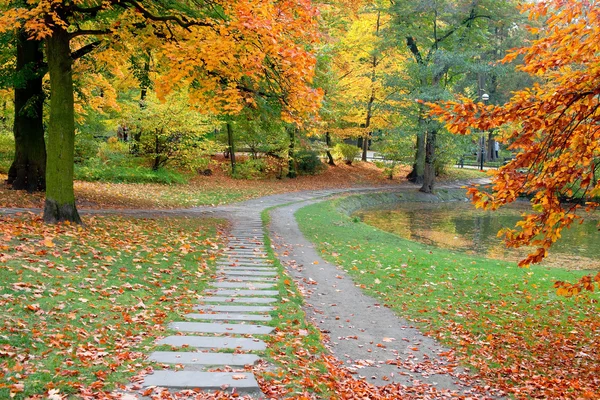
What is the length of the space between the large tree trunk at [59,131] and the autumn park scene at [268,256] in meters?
0.04

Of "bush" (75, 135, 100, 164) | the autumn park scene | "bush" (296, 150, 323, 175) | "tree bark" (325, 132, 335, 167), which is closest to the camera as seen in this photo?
the autumn park scene

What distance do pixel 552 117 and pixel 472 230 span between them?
15055mm

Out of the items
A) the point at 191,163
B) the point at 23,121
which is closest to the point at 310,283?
the point at 23,121

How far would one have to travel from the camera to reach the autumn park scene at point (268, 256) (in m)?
4.71

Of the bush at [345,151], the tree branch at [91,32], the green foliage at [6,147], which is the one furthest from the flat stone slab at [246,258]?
the bush at [345,151]

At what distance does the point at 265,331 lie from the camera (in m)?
5.46

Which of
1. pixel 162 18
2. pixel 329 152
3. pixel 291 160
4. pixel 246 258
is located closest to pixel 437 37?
pixel 329 152

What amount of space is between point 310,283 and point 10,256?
491 centimetres

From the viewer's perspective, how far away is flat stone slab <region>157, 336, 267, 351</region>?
191 inches

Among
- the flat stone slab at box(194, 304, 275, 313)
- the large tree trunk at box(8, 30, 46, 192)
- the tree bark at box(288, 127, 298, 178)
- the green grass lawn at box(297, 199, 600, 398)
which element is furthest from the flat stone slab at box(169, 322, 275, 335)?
the tree bark at box(288, 127, 298, 178)

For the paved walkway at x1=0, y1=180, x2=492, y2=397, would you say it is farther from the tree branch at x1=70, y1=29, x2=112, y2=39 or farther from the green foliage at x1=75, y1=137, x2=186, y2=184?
the green foliage at x1=75, y1=137, x2=186, y2=184

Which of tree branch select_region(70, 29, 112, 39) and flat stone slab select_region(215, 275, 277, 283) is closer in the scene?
flat stone slab select_region(215, 275, 277, 283)

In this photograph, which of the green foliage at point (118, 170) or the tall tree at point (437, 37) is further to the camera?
the tall tree at point (437, 37)

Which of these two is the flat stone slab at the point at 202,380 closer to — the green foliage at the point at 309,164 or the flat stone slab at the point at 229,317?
the flat stone slab at the point at 229,317
